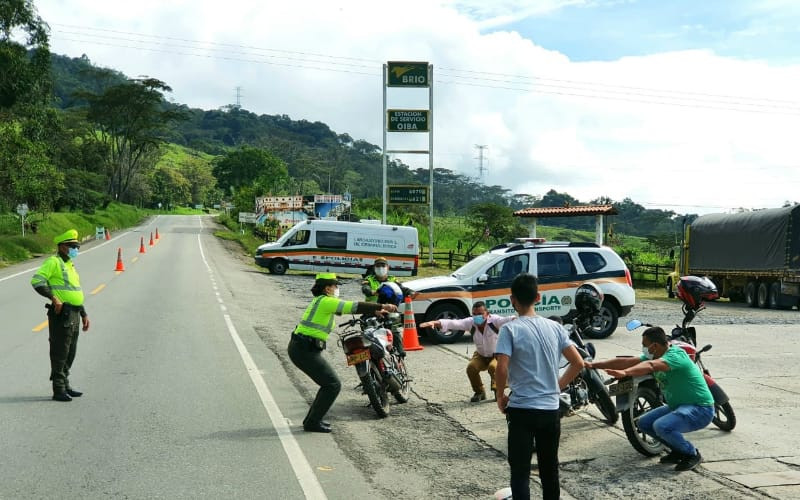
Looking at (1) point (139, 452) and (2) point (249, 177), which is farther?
(2) point (249, 177)

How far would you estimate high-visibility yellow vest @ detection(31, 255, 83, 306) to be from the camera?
908 cm

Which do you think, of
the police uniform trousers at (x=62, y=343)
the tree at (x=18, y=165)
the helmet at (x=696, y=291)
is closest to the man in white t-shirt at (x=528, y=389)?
the helmet at (x=696, y=291)

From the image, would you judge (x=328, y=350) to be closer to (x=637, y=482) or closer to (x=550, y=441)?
(x=637, y=482)

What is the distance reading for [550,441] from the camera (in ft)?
16.2

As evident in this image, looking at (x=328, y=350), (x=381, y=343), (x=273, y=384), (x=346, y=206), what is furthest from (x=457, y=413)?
(x=346, y=206)

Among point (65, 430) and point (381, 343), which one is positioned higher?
point (381, 343)

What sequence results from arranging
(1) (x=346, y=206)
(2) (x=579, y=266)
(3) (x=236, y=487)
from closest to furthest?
(3) (x=236, y=487) < (2) (x=579, y=266) < (1) (x=346, y=206)

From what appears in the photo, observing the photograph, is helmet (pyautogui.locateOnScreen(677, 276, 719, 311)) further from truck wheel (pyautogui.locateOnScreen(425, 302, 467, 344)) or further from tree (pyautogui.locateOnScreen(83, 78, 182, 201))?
tree (pyautogui.locateOnScreen(83, 78, 182, 201))

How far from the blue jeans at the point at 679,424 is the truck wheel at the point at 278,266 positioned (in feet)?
95.6

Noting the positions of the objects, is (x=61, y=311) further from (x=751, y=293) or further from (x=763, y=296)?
(x=751, y=293)

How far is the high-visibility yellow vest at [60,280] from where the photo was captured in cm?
908

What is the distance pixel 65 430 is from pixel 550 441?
4.92m

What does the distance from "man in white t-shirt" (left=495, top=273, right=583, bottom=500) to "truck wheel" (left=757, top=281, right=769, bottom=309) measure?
25784mm

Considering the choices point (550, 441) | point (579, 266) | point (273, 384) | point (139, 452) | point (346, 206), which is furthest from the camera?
point (346, 206)
